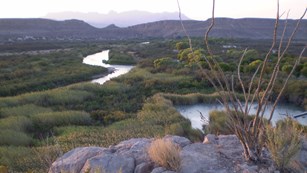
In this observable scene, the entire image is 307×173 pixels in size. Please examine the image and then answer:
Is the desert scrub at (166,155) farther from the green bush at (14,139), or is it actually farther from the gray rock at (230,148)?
the green bush at (14,139)

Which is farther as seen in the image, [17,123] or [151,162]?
[17,123]

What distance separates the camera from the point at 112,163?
23.1ft

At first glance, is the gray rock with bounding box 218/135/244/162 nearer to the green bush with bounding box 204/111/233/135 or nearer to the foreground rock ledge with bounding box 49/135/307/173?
the foreground rock ledge with bounding box 49/135/307/173

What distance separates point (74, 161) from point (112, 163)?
817 mm

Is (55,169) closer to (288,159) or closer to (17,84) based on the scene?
(288,159)

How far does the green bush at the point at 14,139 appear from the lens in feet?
40.1

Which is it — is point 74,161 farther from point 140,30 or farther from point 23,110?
point 140,30

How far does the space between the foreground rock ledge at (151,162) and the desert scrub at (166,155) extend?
97 millimetres

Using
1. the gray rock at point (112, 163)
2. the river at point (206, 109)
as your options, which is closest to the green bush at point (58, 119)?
the river at point (206, 109)

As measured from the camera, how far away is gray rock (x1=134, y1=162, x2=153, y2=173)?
693 centimetres

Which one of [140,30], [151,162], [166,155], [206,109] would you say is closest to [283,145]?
[166,155]

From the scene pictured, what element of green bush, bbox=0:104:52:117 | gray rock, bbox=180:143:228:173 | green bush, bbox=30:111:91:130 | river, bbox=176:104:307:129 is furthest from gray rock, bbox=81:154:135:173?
river, bbox=176:104:307:129

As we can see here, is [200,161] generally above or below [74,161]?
above

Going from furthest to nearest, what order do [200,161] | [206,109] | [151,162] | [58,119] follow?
1. [206,109]
2. [58,119]
3. [151,162]
4. [200,161]
